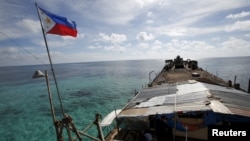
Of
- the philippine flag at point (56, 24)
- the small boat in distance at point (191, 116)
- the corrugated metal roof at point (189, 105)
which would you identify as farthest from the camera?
the corrugated metal roof at point (189, 105)

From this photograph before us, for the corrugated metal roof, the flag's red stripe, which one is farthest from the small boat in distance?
the flag's red stripe

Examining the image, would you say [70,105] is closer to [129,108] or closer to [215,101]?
[129,108]

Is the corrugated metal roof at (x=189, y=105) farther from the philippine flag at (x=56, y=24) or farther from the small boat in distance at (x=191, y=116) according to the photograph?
the philippine flag at (x=56, y=24)

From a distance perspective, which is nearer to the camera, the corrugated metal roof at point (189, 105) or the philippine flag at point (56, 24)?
the philippine flag at point (56, 24)

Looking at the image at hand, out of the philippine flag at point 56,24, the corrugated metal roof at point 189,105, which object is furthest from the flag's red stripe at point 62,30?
the corrugated metal roof at point 189,105

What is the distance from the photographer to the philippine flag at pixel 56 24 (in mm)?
8391

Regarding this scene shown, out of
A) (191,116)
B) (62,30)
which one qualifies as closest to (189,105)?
(191,116)

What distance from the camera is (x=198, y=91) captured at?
1504cm

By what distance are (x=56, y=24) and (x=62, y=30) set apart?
1.62ft

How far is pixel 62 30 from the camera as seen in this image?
30.3ft

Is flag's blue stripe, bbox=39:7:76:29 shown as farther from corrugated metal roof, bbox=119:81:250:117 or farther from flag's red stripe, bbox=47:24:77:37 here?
corrugated metal roof, bbox=119:81:250:117

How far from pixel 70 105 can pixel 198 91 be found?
108 ft

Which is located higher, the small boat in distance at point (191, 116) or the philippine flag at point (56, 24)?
the philippine flag at point (56, 24)

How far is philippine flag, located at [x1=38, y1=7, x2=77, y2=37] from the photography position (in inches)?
330
